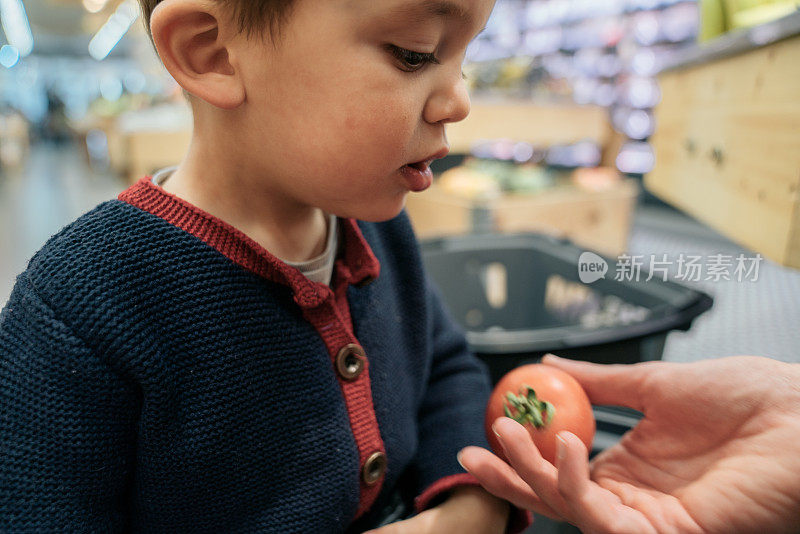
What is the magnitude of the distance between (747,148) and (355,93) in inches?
14.8

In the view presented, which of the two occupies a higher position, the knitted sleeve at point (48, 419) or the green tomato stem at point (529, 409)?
the knitted sleeve at point (48, 419)

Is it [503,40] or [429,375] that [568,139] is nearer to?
[429,375]

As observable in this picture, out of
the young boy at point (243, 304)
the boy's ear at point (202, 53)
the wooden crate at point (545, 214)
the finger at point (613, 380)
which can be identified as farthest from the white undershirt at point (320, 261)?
the wooden crate at point (545, 214)

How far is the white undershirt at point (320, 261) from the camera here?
20.7 inches

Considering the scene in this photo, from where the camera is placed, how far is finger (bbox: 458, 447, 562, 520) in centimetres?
46

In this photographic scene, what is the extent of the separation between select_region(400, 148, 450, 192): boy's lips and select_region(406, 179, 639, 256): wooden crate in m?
1.17

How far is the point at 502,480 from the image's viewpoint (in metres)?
0.48

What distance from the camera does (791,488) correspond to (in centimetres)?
36

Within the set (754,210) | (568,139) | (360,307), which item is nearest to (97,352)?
(360,307)

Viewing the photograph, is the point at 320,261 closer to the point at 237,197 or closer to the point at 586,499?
the point at 237,197

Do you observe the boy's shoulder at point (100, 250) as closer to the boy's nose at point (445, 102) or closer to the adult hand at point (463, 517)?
the boy's nose at point (445, 102)

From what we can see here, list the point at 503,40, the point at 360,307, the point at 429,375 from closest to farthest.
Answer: the point at 360,307 → the point at 429,375 → the point at 503,40

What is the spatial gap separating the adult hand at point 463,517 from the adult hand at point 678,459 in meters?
0.07

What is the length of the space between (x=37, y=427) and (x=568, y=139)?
2.06 m
